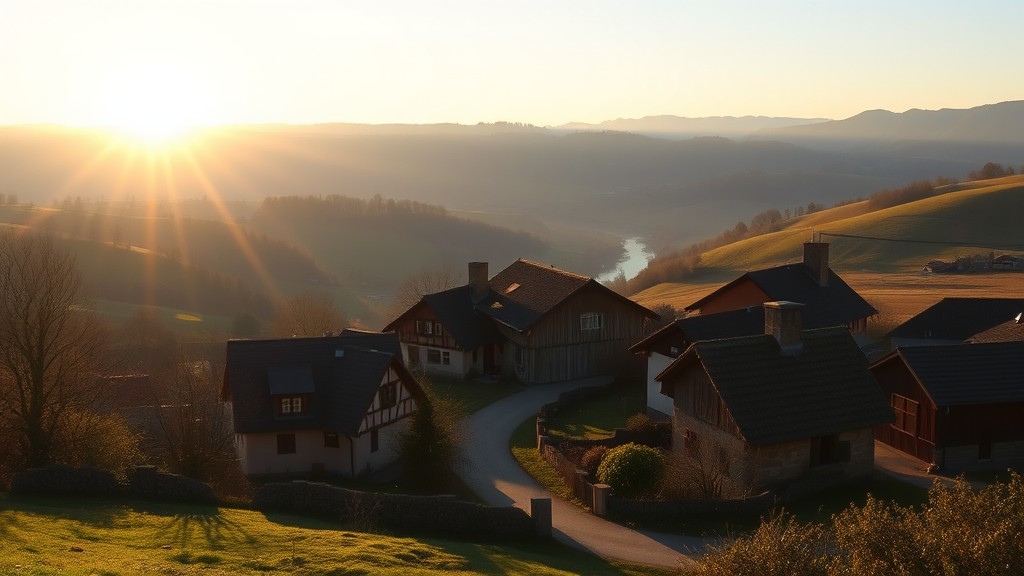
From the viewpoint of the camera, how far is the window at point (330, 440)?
34188 mm

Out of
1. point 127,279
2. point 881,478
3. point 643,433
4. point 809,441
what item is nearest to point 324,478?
point 643,433

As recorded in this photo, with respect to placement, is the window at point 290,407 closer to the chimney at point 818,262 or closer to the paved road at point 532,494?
the paved road at point 532,494

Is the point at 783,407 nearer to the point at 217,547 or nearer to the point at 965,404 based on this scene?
the point at 965,404

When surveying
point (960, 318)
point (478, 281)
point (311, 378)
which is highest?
point (478, 281)

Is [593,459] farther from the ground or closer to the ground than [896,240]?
closer to the ground

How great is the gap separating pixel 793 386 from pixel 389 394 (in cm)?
1530

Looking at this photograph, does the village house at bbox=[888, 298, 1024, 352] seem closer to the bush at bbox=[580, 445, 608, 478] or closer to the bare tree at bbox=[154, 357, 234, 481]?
the bush at bbox=[580, 445, 608, 478]

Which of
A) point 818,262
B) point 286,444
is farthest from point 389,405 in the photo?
point 818,262

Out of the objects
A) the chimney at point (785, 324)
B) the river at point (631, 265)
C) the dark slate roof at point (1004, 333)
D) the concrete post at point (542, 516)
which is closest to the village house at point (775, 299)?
the dark slate roof at point (1004, 333)

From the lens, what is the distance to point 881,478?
30562 millimetres

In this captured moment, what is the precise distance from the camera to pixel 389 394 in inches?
1388

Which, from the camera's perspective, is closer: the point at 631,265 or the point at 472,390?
the point at 472,390

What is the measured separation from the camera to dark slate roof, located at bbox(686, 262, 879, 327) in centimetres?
4472

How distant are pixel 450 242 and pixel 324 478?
154m
